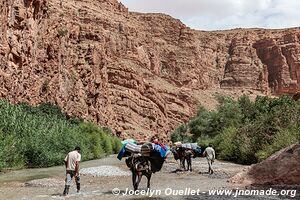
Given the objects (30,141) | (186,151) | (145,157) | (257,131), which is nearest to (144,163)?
(145,157)

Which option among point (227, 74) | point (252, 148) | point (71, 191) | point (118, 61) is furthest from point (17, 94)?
point (227, 74)

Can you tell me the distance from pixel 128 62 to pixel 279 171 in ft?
332

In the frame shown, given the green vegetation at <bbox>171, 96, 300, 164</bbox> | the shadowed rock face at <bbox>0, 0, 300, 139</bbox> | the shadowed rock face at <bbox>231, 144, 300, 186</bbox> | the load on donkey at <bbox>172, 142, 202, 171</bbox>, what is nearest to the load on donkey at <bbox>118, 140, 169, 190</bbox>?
the shadowed rock face at <bbox>231, 144, 300, 186</bbox>

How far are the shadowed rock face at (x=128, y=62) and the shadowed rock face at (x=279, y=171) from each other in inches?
1337

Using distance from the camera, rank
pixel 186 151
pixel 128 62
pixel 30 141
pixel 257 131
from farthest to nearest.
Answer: pixel 128 62 → pixel 257 131 → pixel 30 141 → pixel 186 151

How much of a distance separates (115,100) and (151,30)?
62.5m

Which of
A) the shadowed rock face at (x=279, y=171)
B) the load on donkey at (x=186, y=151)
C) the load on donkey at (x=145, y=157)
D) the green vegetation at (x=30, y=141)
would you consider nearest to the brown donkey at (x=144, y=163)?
the load on donkey at (x=145, y=157)

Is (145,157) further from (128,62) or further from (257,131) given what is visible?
(128,62)

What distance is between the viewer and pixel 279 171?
16.2m

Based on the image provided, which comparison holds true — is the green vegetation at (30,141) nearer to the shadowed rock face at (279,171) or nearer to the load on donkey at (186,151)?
the load on donkey at (186,151)

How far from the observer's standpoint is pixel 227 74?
162875 mm

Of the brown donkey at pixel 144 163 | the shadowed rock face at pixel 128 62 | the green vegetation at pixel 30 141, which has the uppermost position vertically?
the shadowed rock face at pixel 128 62

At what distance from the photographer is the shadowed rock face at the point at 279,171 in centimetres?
1576

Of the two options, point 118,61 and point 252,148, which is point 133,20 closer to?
point 118,61
